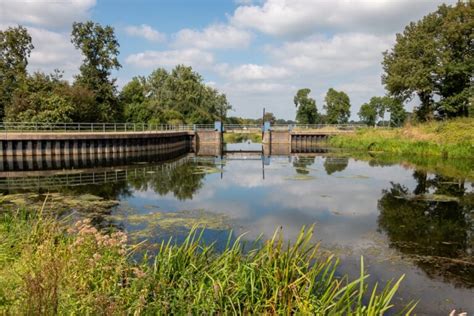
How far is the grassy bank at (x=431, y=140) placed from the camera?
102ft

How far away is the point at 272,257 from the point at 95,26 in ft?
175

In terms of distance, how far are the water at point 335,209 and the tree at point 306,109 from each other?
5771cm

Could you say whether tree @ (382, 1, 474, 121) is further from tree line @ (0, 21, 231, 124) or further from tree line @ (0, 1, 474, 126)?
tree line @ (0, 21, 231, 124)

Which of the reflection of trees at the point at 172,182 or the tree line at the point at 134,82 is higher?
the tree line at the point at 134,82

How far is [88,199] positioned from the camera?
15031 mm

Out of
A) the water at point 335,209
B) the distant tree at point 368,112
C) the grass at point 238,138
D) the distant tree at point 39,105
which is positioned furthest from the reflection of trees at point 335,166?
the distant tree at point 368,112

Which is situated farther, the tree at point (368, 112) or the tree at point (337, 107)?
the tree at point (368, 112)

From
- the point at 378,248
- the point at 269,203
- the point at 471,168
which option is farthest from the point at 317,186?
the point at 471,168

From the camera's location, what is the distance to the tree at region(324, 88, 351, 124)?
271 ft

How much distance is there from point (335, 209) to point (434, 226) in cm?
340

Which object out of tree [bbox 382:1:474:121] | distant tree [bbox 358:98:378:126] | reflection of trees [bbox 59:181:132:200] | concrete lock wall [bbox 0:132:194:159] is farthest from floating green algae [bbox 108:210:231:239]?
distant tree [bbox 358:98:378:126]

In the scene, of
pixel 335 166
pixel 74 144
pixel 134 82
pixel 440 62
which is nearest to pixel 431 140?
pixel 440 62

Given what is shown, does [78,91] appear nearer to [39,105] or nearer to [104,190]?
[39,105]

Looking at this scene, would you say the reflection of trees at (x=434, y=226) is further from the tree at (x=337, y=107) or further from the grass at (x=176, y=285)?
the tree at (x=337, y=107)
